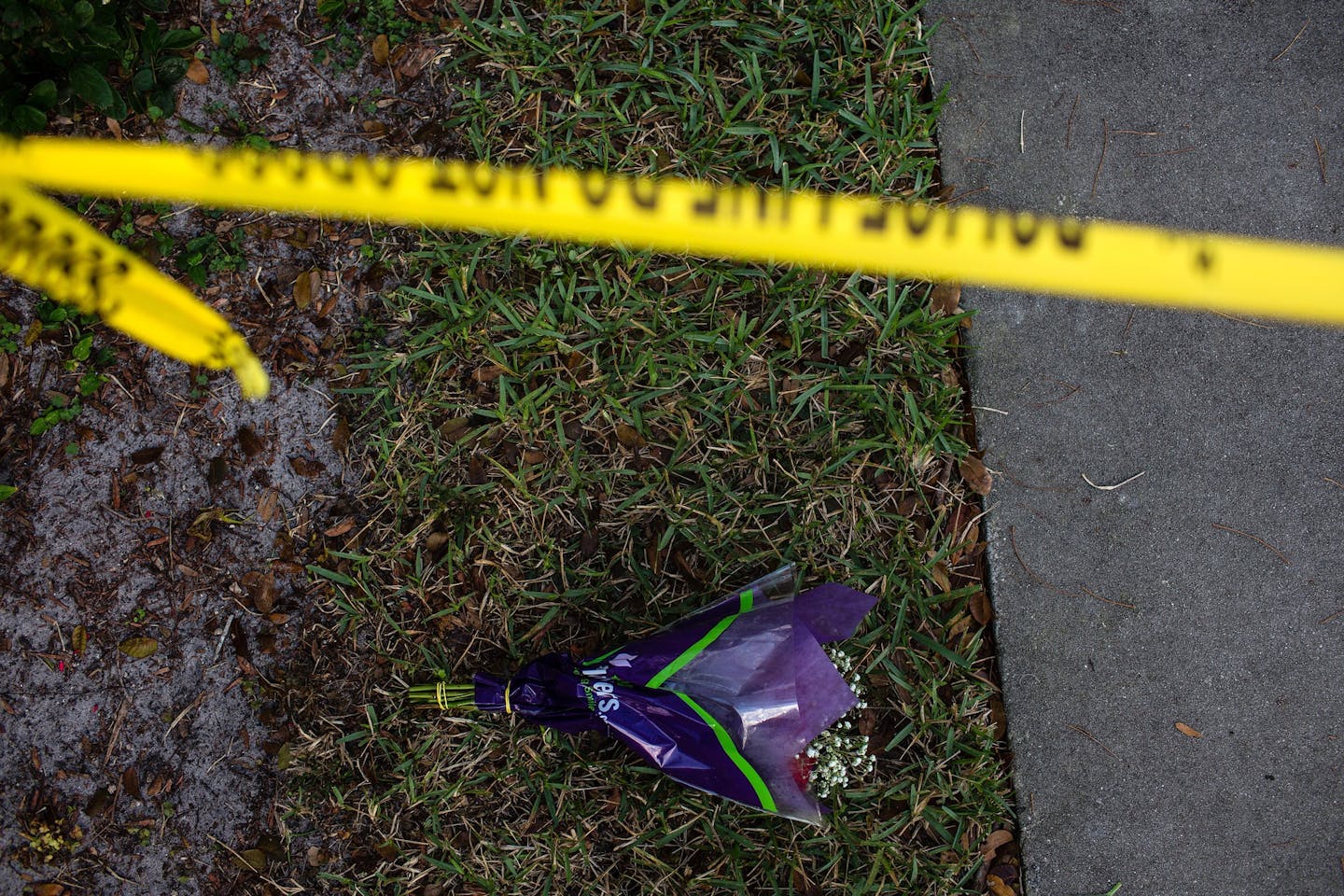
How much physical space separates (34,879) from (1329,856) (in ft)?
12.1

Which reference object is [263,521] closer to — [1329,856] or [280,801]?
[280,801]

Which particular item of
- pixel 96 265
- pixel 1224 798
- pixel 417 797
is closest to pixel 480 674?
pixel 417 797

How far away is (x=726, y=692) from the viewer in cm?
205

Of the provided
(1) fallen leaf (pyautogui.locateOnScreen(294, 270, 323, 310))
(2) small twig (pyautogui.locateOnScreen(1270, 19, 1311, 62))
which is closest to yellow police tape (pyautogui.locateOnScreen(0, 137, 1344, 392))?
(1) fallen leaf (pyautogui.locateOnScreen(294, 270, 323, 310))

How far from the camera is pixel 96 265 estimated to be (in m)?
2.27

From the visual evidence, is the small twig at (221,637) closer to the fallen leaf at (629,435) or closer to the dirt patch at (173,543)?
the dirt patch at (173,543)

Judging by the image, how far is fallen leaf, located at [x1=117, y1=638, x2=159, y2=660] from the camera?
233 centimetres

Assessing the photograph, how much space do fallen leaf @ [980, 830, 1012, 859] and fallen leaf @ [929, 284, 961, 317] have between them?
149cm

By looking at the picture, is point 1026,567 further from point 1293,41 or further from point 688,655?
point 1293,41

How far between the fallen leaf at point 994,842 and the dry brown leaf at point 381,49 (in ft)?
9.47

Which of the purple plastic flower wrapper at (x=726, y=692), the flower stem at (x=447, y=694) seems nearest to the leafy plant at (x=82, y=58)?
the flower stem at (x=447, y=694)

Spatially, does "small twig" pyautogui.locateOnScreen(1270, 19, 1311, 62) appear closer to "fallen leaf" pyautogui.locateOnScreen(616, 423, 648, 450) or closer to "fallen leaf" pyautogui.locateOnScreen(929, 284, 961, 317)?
"fallen leaf" pyautogui.locateOnScreen(929, 284, 961, 317)

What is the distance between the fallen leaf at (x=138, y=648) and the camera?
2.33m

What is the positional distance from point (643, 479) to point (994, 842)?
4.69 feet
